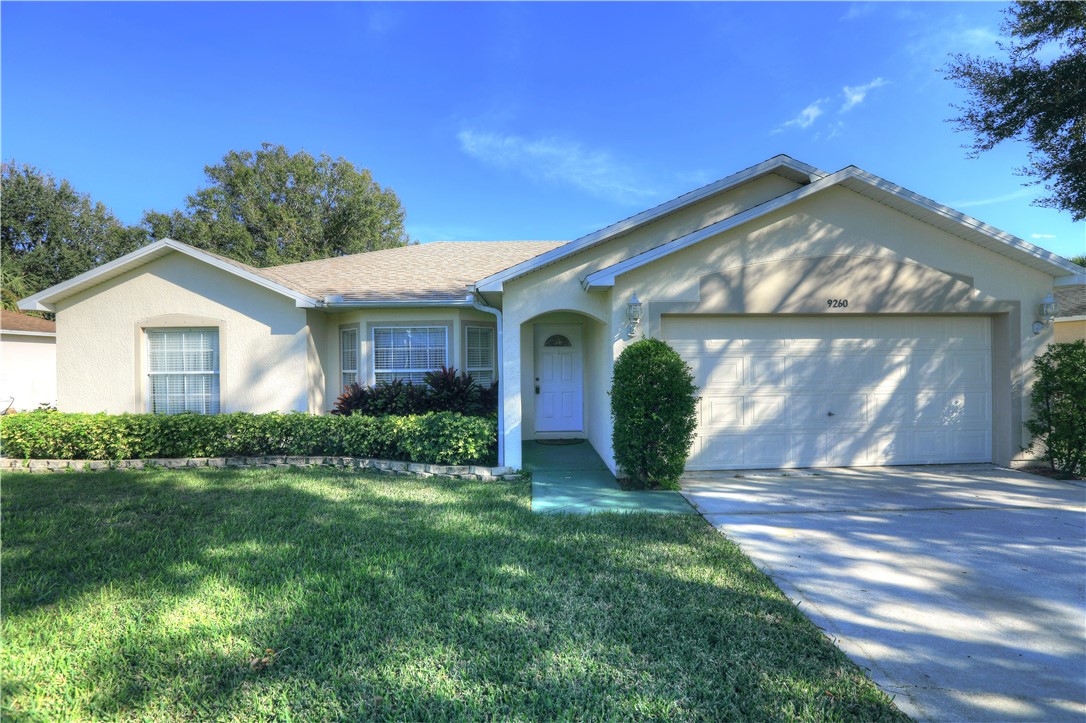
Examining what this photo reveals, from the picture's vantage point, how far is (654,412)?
22.1 feet

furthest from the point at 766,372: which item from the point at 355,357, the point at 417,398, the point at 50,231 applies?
the point at 50,231

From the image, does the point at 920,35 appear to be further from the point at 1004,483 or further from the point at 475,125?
the point at 475,125

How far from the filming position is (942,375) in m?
7.98

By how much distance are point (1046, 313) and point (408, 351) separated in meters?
11.6

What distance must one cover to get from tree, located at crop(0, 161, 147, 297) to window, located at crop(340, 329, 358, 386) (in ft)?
88.3

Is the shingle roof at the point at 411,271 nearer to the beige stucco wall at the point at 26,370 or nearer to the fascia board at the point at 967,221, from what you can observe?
the fascia board at the point at 967,221

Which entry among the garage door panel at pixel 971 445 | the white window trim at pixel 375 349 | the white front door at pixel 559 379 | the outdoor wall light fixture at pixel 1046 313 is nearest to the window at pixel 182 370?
the white window trim at pixel 375 349

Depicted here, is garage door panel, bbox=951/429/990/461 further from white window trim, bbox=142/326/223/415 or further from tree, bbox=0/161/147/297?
tree, bbox=0/161/147/297

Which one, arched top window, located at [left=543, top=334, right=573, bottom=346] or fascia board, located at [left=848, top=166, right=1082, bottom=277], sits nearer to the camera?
fascia board, located at [left=848, top=166, right=1082, bottom=277]

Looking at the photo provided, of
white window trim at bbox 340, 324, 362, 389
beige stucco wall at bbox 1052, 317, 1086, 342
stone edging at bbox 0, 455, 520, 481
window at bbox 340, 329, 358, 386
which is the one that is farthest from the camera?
beige stucco wall at bbox 1052, 317, 1086, 342

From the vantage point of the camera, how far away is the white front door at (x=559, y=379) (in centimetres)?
1110

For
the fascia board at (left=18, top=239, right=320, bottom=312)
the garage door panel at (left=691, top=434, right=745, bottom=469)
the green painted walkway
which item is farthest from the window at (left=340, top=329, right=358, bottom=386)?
the garage door panel at (left=691, top=434, right=745, bottom=469)

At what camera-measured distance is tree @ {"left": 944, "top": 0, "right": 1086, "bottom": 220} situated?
8773 millimetres

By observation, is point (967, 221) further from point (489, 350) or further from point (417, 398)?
point (417, 398)
